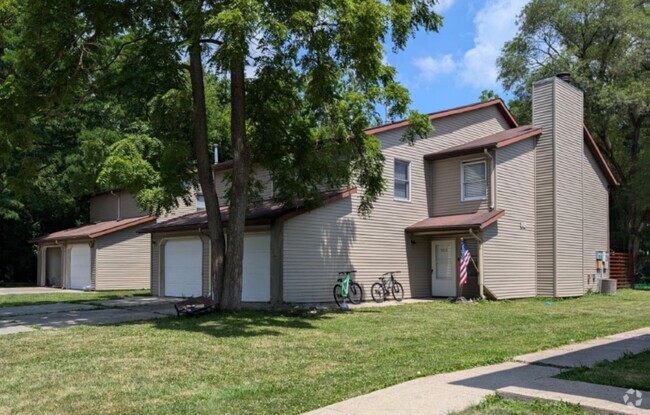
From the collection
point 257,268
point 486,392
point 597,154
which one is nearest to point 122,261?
point 257,268

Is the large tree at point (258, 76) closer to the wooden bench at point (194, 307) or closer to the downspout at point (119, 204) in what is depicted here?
the wooden bench at point (194, 307)

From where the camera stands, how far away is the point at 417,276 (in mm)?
20859

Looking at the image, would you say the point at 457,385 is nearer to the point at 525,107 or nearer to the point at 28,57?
the point at 28,57

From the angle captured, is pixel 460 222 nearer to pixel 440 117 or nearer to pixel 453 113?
pixel 440 117

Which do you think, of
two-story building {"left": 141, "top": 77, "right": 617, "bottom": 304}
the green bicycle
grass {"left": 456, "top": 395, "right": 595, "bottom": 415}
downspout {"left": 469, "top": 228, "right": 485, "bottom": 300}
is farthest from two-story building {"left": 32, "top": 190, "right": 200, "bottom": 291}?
grass {"left": 456, "top": 395, "right": 595, "bottom": 415}

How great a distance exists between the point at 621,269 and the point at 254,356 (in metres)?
25.0

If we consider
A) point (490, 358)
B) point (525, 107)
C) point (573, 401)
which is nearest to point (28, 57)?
point (490, 358)

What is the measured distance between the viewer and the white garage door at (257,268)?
17875mm

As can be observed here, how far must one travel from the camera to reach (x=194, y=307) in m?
13.8

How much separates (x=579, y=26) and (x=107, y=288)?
2822 centimetres

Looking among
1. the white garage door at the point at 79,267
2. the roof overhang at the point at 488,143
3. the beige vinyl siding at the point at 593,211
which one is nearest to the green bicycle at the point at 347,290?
the roof overhang at the point at 488,143

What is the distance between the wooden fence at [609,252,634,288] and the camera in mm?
27783

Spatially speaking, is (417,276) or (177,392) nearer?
(177,392)

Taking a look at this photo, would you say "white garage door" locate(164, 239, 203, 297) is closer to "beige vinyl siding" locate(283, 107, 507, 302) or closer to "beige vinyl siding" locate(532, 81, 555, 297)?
"beige vinyl siding" locate(283, 107, 507, 302)
